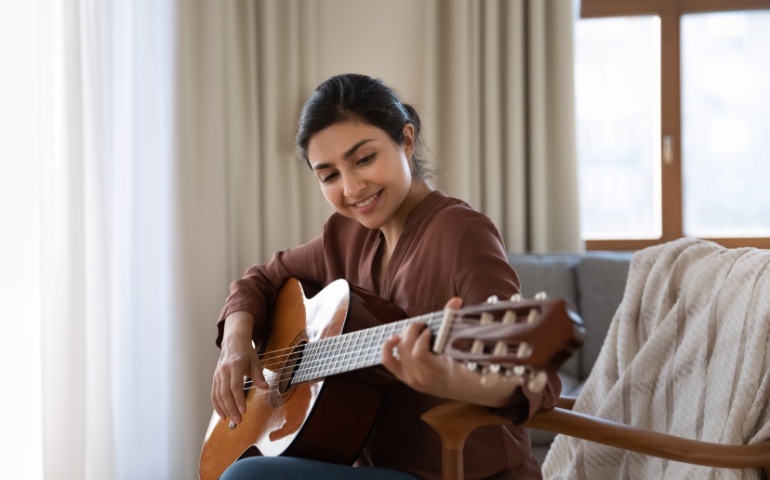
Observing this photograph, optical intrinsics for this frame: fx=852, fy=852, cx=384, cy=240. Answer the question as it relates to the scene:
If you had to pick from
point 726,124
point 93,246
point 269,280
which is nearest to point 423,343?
Result: point 269,280

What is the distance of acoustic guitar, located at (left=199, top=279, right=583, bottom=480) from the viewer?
0.92 m

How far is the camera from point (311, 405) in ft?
4.58

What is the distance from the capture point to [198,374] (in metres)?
3.28

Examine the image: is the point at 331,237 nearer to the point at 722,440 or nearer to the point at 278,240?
the point at 722,440

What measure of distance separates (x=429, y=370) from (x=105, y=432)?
2000 millimetres

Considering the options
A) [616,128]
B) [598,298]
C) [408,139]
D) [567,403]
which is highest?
[616,128]

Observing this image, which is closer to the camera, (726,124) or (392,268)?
(392,268)

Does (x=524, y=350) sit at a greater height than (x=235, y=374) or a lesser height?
greater

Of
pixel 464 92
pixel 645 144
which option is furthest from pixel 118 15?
pixel 645 144

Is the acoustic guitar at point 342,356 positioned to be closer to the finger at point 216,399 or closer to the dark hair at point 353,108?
the finger at point 216,399

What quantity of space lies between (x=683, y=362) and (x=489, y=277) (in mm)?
639

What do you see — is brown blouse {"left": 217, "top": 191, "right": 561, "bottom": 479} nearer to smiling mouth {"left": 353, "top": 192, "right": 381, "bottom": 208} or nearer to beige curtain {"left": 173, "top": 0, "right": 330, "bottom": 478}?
smiling mouth {"left": 353, "top": 192, "right": 381, "bottom": 208}

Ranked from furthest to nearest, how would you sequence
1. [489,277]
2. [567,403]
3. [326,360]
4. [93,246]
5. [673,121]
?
[673,121] → [93,246] → [567,403] → [326,360] → [489,277]

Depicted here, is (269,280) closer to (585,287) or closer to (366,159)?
(366,159)
